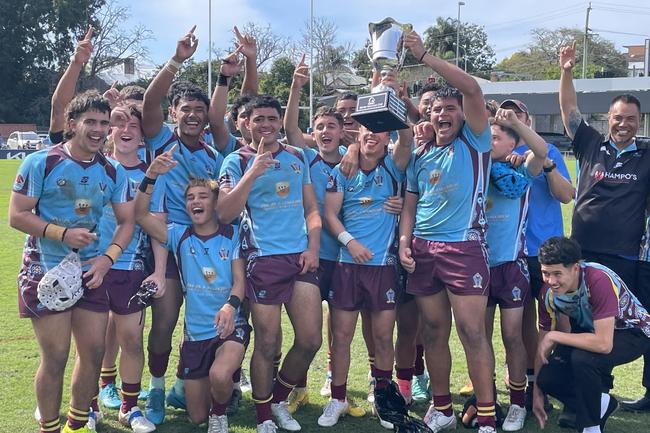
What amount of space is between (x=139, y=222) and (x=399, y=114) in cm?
203

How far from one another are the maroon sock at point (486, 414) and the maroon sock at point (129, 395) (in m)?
2.51

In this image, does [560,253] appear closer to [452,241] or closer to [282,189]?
[452,241]

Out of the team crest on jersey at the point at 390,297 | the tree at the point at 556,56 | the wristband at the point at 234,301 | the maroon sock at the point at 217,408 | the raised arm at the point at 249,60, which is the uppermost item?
the tree at the point at 556,56

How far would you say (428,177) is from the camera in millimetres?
4719

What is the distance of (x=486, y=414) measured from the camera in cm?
451

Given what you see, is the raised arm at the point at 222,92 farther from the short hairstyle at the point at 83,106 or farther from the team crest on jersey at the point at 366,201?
the team crest on jersey at the point at 366,201

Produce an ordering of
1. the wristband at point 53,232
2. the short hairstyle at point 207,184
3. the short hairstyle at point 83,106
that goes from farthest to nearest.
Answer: the short hairstyle at point 207,184, the short hairstyle at point 83,106, the wristband at point 53,232

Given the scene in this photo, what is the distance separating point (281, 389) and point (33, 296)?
1940 mm

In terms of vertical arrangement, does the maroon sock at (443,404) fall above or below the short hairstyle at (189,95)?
below

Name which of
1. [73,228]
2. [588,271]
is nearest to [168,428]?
[73,228]

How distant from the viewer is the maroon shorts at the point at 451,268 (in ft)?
14.8

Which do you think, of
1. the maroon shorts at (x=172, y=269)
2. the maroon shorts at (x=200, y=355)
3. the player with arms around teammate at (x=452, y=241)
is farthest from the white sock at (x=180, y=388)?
the player with arms around teammate at (x=452, y=241)

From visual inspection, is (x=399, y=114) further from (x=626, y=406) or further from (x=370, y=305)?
(x=626, y=406)

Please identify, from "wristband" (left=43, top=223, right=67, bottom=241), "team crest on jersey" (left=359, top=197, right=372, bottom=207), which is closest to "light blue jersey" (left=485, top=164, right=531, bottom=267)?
"team crest on jersey" (left=359, top=197, right=372, bottom=207)
